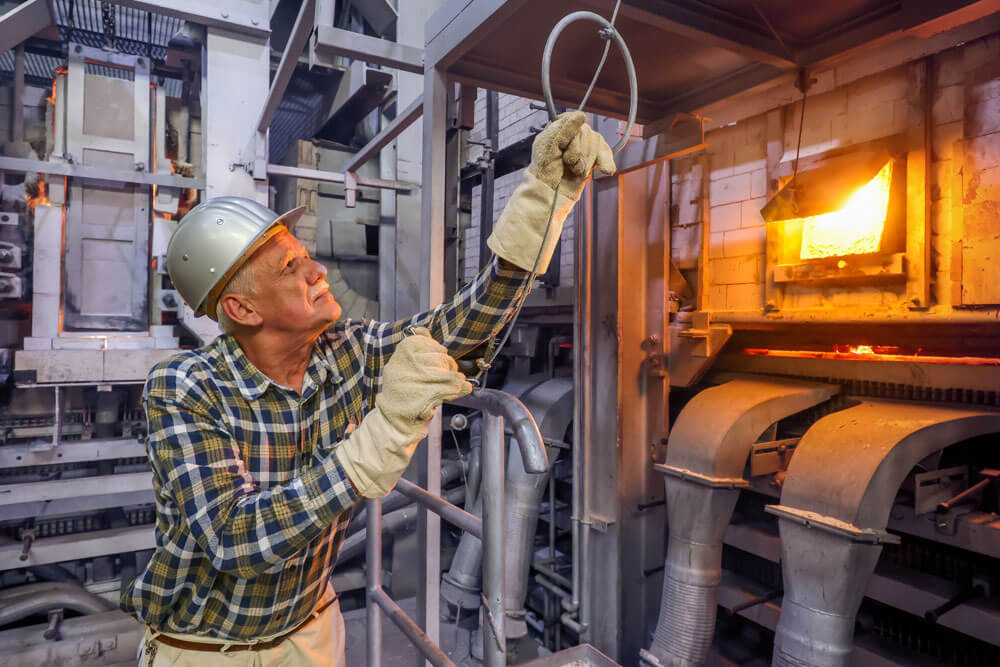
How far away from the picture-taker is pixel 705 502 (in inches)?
93.4

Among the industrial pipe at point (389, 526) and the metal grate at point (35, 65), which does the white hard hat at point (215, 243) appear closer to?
the industrial pipe at point (389, 526)

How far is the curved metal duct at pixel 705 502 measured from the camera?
7.74 ft

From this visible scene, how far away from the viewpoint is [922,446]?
188cm

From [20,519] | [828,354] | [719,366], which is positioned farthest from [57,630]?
[828,354]

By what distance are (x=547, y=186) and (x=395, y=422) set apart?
613mm

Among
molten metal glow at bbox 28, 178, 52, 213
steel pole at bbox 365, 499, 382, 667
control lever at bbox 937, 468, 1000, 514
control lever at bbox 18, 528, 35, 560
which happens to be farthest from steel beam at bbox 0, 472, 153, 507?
control lever at bbox 937, 468, 1000, 514

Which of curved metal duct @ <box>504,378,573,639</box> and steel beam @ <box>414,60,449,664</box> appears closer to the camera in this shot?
steel beam @ <box>414,60,449,664</box>

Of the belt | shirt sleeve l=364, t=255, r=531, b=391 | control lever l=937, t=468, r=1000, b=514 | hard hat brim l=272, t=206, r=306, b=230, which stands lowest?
the belt

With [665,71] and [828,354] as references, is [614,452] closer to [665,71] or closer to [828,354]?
[828,354]

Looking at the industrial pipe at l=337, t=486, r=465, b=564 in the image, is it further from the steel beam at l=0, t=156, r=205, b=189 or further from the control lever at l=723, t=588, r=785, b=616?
the steel beam at l=0, t=156, r=205, b=189

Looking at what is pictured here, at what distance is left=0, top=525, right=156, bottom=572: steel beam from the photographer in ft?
11.6

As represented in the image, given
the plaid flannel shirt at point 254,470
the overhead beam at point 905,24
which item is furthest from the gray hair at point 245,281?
the overhead beam at point 905,24

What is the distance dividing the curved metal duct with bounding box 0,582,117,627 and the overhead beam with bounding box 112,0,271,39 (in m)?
3.67

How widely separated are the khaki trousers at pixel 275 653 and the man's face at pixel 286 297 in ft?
2.47
